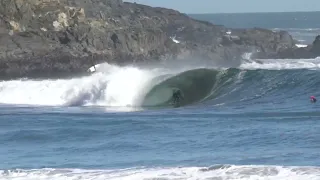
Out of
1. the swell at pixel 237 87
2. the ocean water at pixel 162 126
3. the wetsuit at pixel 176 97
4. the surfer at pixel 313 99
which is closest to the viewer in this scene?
the ocean water at pixel 162 126

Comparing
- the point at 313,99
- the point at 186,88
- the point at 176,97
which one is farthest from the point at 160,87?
the point at 313,99

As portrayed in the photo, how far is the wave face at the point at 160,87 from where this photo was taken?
28.7 metres

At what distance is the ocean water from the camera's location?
48.1 ft

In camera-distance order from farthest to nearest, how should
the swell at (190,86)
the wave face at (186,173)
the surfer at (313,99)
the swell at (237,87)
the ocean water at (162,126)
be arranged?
the swell at (190,86) → the swell at (237,87) → the surfer at (313,99) → the ocean water at (162,126) → the wave face at (186,173)

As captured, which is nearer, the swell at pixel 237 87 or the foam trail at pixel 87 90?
the swell at pixel 237 87

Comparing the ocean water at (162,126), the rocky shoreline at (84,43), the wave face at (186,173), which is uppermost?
the rocky shoreline at (84,43)

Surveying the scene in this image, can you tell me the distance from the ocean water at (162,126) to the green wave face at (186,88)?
39mm

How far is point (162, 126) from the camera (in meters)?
20.9

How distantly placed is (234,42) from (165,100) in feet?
111

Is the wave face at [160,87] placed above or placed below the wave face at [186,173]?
above

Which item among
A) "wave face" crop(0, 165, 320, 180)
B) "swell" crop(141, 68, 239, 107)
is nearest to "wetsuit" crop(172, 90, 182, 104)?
"swell" crop(141, 68, 239, 107)

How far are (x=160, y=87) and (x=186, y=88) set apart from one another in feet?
3.61

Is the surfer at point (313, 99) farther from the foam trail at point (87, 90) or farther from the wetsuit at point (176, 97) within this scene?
the foam trail at point (87, 90)

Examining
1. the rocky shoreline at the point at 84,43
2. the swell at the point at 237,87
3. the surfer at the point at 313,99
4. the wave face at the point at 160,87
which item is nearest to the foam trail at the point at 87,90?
the wave face at the point at 160,87
